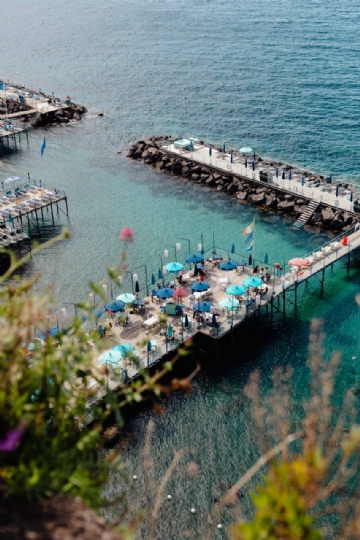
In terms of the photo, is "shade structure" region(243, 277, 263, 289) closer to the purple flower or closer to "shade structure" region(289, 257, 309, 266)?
"shade structure" region(289, 257, 309, 266)

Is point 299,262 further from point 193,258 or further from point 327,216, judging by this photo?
point 327,216

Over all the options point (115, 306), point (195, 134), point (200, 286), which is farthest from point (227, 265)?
point (195, 134)

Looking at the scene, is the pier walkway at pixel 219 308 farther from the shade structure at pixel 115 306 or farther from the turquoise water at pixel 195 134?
the turquoise water at pixel 195 134

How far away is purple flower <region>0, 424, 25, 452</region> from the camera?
13234 millimetres

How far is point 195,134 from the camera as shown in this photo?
10556cm

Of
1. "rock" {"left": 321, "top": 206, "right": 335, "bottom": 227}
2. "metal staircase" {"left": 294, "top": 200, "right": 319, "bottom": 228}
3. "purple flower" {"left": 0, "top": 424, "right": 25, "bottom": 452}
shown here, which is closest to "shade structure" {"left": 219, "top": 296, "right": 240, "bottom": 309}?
"metal staircase" {"left": 294, "top": 200, "right": 319, "bottom": 228}

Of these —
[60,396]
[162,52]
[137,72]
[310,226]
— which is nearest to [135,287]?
[310,226]

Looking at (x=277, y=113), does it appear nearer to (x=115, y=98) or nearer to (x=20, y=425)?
(x=115, y=98)

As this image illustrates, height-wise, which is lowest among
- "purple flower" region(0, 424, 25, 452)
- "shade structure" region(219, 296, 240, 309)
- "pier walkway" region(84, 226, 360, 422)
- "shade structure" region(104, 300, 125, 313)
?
"pier walkway" region(84, 226, 360, 422)

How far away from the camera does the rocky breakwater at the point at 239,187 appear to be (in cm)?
7681

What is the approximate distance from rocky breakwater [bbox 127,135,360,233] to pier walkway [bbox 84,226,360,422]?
763 cm

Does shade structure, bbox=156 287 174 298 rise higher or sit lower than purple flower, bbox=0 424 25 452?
lower

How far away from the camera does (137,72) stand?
462 ft

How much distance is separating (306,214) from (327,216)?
2.85m
